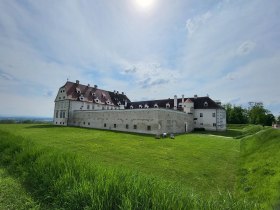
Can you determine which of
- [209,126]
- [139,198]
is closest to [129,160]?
[139,198]

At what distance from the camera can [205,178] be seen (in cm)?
1091

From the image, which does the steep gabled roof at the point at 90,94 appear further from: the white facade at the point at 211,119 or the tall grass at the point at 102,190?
the tall grass at the point at 102,190

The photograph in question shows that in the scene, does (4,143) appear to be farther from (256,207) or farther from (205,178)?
(256,207)

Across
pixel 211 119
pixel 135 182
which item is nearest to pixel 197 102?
pixel 211 119

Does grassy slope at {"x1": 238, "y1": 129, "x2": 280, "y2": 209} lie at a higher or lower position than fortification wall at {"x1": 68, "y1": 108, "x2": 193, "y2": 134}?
lower

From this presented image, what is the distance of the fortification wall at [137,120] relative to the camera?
31984 mm

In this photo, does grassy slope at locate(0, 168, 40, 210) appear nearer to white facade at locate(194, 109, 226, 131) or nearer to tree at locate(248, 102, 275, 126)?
white facade at locate(194, 109, 226, 131)

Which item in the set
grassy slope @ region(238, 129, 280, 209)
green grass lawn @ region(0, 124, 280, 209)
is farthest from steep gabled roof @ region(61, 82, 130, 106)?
grassy slope @ region(238, 129, 280, 209)

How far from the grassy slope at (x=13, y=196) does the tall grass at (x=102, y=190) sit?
0.25 m

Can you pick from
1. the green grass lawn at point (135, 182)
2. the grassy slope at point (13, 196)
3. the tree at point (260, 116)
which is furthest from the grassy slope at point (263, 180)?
the tree at point (260, 116)

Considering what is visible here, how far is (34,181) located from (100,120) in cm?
3340

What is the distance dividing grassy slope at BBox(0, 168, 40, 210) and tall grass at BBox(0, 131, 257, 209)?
0.25 meters

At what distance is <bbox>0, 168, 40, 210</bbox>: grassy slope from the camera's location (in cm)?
535


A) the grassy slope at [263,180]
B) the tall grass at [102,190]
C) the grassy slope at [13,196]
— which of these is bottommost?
the grassy slope at [263,180]
